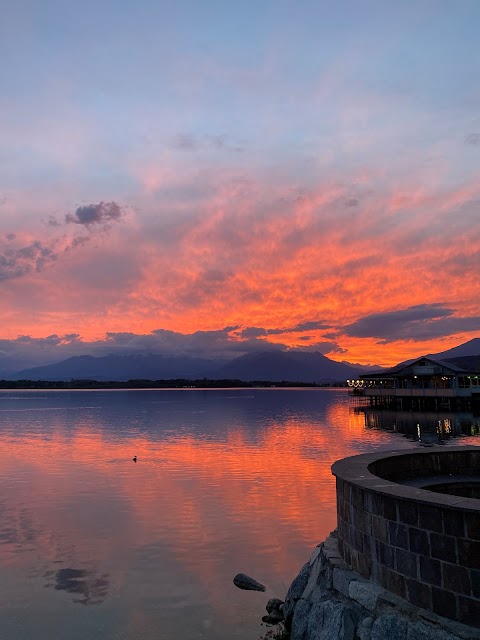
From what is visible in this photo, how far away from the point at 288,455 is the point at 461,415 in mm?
46867

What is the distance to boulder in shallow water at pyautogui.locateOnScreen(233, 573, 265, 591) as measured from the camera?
1608 centimetres

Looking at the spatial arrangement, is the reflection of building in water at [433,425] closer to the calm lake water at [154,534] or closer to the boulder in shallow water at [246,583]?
the calm lake water at [154,534]

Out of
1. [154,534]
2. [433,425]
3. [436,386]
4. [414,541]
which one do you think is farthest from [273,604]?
[436,386]

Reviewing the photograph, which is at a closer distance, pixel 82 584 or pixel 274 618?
pixel 274 618

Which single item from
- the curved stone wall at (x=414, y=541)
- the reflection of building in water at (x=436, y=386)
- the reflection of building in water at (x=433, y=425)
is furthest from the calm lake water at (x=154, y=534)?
the reflection of building in water at (x=436, y=386)

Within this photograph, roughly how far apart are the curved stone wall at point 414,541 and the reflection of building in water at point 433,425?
146 feet

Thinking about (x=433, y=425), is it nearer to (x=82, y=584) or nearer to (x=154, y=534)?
(x=154, y=534)

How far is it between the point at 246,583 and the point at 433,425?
56.5 meters

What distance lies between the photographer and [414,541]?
8.81m

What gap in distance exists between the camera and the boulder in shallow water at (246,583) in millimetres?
16078

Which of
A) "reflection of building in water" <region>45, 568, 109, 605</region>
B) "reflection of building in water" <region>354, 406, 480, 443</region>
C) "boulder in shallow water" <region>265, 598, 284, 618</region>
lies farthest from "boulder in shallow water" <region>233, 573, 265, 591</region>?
"reflection of building in water" <region>354, 406, 480, 443</region>

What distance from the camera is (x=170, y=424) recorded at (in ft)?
251

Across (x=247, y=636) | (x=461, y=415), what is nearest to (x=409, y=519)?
(x=247, y=636)

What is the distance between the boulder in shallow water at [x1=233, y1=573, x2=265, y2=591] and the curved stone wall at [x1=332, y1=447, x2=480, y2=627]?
5.91 metres
